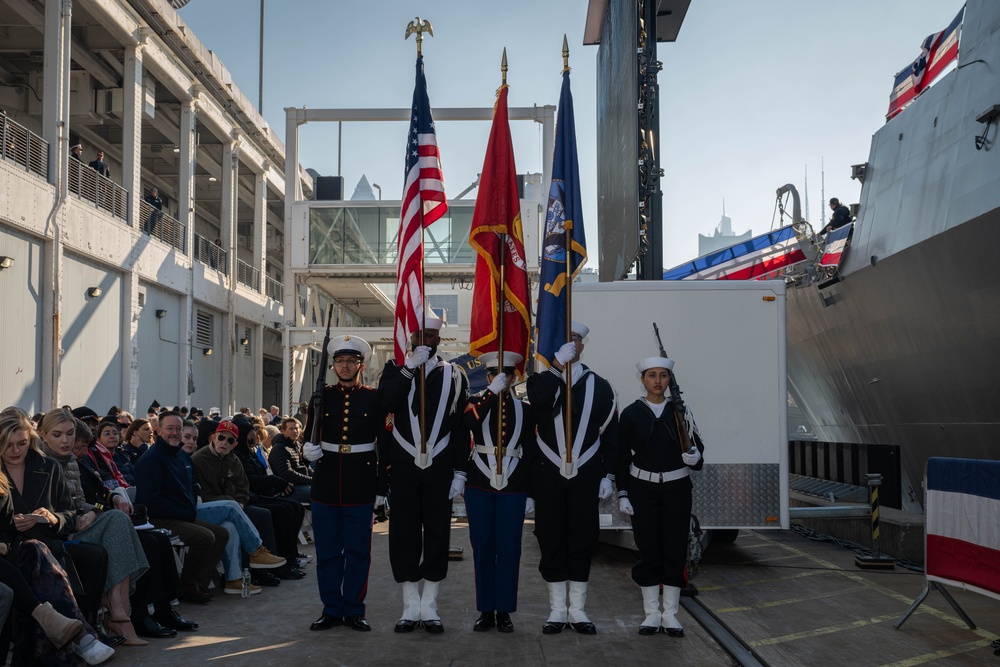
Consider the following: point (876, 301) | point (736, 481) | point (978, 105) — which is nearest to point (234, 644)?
point (736, 481)

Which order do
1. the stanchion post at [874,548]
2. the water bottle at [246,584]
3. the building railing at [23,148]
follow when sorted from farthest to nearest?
the building railing at [23,148]
the stanchion post at [874,548]
the water bottle at [246,584]

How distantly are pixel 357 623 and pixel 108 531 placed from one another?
1.75 m

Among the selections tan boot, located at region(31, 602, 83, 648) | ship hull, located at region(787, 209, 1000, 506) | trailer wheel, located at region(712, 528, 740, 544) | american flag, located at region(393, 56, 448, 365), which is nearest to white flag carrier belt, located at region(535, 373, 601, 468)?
american flag, located at region(393, 56, 448, 365)

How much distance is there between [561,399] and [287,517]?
3.71 metres

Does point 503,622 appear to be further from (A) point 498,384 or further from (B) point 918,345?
(B) point 918,345

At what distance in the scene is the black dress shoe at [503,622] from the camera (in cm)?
645

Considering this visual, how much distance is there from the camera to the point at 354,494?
6555 millimetres

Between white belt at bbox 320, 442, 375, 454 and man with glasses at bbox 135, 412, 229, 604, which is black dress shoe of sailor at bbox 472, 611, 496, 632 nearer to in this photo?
white belt at bbox 320, 442, 375, 454

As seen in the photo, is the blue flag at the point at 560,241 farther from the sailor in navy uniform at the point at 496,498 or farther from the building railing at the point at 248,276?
the building railing at the point at 248,276

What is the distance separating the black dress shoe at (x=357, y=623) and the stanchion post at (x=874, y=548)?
560 centimetres

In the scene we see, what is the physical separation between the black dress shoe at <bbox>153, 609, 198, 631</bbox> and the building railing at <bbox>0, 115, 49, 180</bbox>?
10.3 meters

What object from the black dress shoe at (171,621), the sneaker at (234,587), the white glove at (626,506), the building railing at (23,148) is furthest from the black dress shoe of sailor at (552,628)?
the building railing at (23,148)

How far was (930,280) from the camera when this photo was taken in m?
11.3

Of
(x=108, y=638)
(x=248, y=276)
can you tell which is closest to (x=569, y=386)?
(x=108, y=638)
